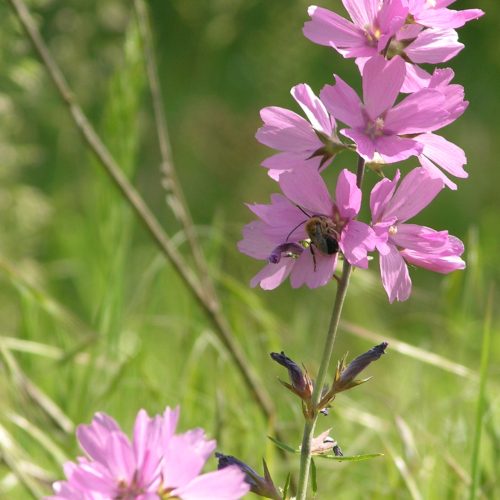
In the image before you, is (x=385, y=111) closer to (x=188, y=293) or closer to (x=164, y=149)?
(x=164, y=149)

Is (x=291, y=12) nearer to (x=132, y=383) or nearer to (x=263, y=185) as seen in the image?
(x=263, y=185)

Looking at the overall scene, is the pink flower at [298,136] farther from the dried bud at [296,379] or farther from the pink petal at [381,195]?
the dried bud at [296,379]

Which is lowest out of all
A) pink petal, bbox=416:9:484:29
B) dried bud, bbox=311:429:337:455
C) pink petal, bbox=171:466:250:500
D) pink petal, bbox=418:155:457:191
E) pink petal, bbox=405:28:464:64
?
dried bud, bbox=311:429:337:455

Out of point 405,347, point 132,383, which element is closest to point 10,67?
point 132,383

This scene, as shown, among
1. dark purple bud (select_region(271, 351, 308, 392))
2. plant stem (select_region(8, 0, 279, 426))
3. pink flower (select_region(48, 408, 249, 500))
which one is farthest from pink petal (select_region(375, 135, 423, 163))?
plant stem (select_region(8, 0, 279, 426))

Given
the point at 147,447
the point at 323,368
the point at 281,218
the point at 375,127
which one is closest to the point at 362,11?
the point at 375,127

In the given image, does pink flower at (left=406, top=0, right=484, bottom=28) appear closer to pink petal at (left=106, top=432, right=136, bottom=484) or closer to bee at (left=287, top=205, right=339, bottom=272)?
bee at (left=287, top=205, right=339, bottom=272)
